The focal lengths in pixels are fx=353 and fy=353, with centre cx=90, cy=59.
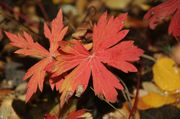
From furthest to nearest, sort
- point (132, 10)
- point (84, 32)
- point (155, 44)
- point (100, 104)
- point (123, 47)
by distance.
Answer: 1. point (132, 10)
2. point (155, 44)
3. point (100, 104)
4. point (84, 32)
5. point (123, 47)

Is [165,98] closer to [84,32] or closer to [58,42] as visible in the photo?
[84,32]

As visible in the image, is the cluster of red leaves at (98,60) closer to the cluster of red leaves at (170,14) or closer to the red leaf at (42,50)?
the red leaf at (42,50)

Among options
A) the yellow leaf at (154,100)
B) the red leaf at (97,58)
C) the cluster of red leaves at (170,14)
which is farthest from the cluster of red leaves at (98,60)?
the yellow leaf at (154,100)

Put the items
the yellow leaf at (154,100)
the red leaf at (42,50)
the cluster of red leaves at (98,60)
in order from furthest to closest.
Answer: the yellow leaf at (154,100)
the red leaf at (42,50)
the cluster of red leaves at (98,60)

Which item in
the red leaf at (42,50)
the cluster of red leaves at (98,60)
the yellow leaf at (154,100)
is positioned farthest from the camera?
the yellow leaf at (154,100)

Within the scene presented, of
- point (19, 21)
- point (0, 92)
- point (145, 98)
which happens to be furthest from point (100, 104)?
point (19, 21)

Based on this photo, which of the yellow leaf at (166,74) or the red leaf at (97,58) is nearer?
the red leaf at (97,58)

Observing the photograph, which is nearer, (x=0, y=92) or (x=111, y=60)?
(x=111, y=60)

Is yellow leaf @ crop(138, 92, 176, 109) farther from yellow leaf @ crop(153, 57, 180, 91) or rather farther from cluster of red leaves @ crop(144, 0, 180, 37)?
cluster of red leaves @ crop(144, 0, 180, 37)
